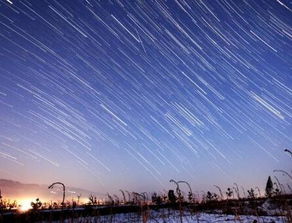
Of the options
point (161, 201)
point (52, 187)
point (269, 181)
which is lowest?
point (52, 187)

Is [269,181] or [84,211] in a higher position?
[269,181]

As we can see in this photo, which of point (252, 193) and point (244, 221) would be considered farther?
point (252, 193)

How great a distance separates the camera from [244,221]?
19141 mm

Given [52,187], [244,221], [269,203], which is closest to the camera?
[52,187]

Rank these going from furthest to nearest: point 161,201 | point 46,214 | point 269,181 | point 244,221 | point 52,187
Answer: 1. point 269,181
2. point 161,201
3. point 46,214
4. point 244,221
5. point 52,187

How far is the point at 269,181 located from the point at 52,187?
195ft

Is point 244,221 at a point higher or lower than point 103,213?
lower

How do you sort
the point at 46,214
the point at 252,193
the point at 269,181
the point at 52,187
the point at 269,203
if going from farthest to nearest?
the point at 269,181
the point at 252,193
the point at 269,203
the point at 46,214
the point at 52,187

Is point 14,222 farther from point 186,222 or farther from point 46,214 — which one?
point 186,222

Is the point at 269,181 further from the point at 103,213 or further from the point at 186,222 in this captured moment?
the point at 186,222

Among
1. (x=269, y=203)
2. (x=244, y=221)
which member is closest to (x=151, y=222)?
(x=244, y=221)

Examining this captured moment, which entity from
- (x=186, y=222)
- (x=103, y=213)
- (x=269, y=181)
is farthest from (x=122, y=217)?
(x=269, y=181)

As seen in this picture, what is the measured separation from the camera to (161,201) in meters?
41.4

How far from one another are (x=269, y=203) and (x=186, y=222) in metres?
14.5
